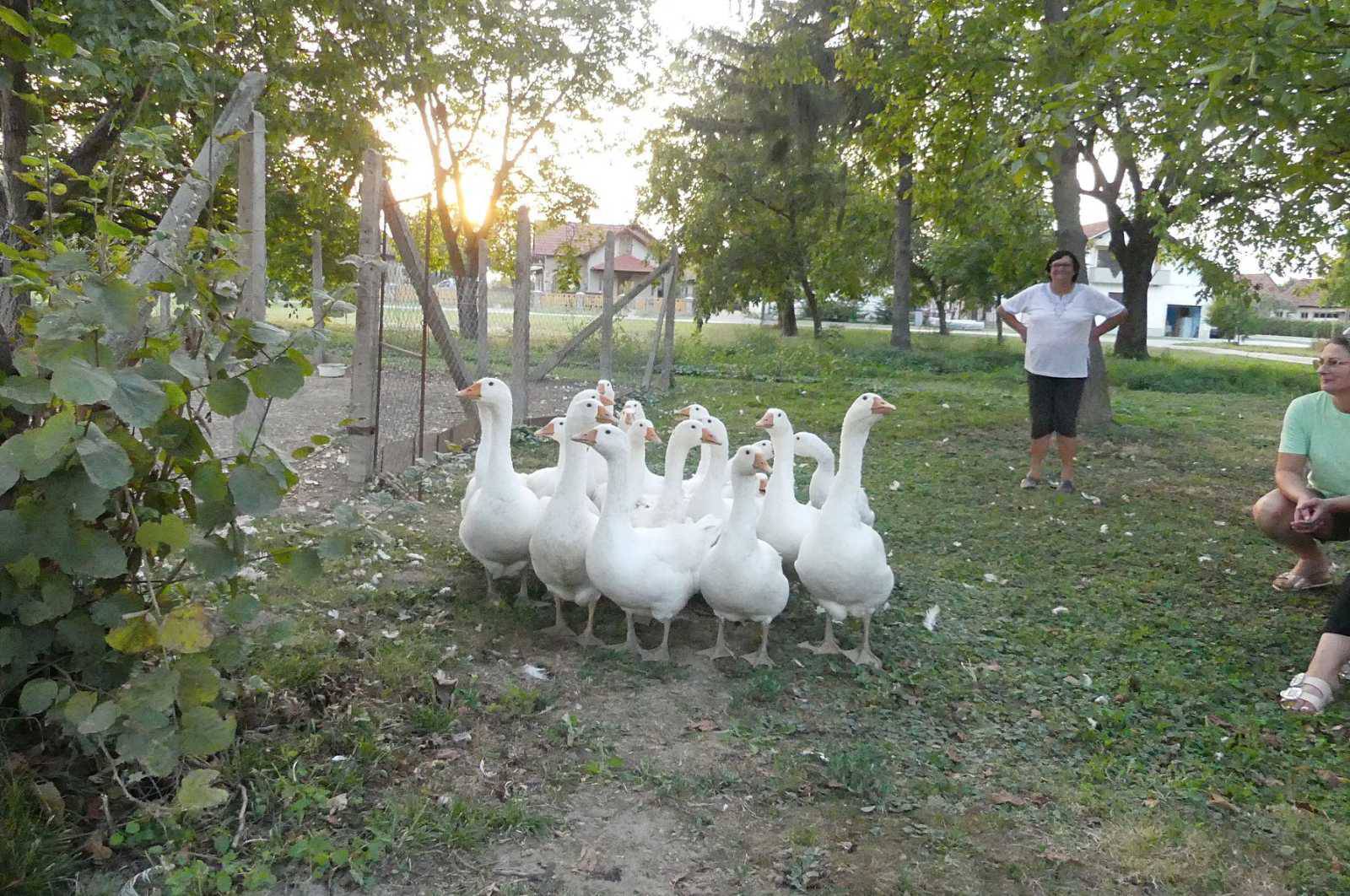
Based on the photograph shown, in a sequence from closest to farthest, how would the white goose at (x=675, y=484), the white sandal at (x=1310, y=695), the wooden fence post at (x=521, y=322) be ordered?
the white sandal at (x=1310, y=695)
the white goose at (x=675, y=484)
the wooden fence post at (x=521, y=322)

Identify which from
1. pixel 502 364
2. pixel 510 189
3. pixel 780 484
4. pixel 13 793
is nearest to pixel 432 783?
pixel 13 793

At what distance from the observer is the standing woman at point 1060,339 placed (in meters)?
7.74

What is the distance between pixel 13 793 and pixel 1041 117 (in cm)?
580

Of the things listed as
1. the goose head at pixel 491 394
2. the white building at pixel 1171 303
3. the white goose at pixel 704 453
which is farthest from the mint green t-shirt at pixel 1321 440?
the white building at pixel 1171 303

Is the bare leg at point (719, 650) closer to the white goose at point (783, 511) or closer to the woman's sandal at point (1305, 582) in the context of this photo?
the white goose at point (783, 511)

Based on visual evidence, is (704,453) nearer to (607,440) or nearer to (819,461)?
(819,461)

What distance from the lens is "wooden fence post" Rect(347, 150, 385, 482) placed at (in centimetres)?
640

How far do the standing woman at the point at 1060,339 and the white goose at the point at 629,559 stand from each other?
4.74m

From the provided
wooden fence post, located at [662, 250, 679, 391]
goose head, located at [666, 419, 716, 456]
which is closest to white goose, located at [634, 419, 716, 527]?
goose head, located at [666, 419, 716, 456]

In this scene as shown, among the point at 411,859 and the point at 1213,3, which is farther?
the point at 1213,3

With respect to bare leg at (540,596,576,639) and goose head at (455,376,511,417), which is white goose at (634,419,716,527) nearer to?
bare leg at (540,596,576,639)

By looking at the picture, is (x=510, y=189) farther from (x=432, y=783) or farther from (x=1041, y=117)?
(x=432, y=783)

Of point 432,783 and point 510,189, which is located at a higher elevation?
point 510,189

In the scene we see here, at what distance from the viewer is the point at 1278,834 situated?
3152 millimetres
